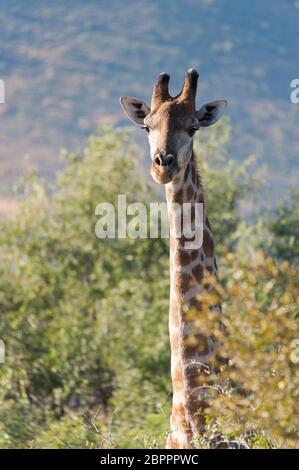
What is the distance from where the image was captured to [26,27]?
489 feet

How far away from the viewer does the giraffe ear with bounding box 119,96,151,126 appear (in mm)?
11609

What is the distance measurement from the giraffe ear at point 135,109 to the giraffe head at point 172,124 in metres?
0.01

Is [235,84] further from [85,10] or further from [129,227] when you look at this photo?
[129,227]

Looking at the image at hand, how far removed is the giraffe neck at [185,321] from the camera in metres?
9.97

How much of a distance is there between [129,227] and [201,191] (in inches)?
518

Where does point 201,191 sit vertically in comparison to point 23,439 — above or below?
above

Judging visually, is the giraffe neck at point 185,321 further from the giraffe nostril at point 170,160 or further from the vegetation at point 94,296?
the vegetation at point 94,296

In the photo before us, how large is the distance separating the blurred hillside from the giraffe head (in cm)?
8267

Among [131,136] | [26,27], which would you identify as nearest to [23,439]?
[131,136]

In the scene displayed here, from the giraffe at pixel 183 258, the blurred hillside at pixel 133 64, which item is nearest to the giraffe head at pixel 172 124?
the giraffe at pixel 183 258

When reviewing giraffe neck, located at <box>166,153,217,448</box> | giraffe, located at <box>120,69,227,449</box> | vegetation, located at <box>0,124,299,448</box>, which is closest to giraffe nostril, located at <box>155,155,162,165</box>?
giraffe, located at <box>120,69,227,449</box>

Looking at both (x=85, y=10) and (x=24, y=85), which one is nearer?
(x=24, y=85)

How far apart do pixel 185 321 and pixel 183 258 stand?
1.82 feet
